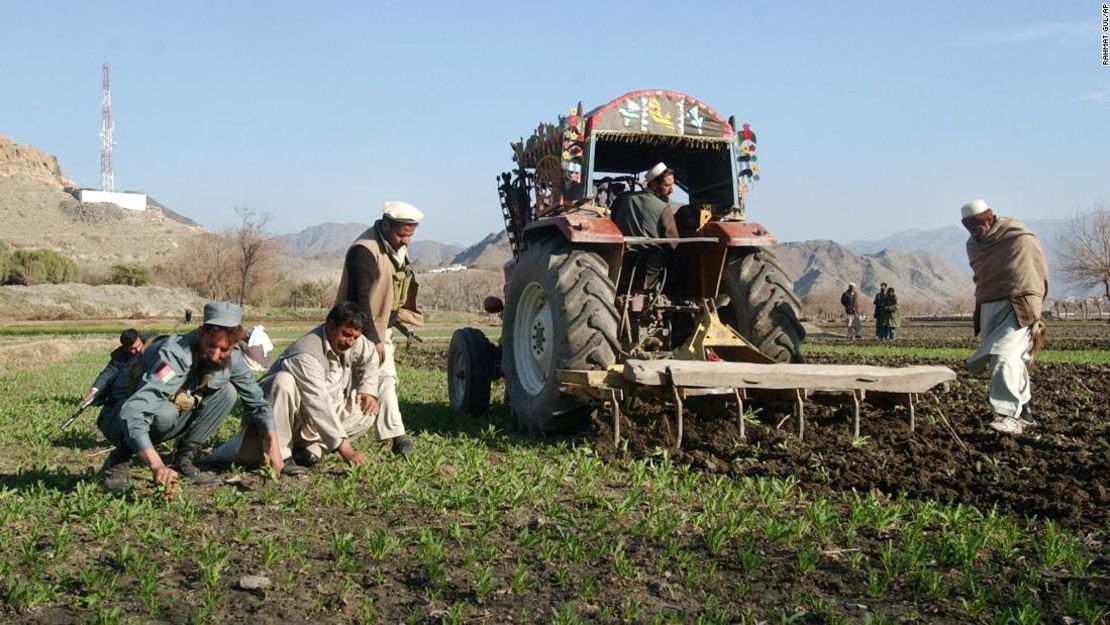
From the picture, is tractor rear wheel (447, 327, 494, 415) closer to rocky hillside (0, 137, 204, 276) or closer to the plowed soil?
the plowed soil

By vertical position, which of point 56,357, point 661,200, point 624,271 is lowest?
point 56,357

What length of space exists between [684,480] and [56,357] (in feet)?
54.2

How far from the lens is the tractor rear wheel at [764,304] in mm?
7355

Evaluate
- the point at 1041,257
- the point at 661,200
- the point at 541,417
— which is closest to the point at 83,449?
the point at 541,417

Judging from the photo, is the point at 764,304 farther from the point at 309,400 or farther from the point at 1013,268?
the point at 309,400

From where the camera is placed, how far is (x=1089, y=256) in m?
50.5

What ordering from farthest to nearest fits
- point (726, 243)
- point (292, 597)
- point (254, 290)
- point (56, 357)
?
point (254, 290) < point (56, 357) < point (726, 243) < point (292, 597)

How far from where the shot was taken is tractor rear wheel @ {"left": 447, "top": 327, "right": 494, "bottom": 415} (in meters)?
8.44

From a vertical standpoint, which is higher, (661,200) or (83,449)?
(661,200)

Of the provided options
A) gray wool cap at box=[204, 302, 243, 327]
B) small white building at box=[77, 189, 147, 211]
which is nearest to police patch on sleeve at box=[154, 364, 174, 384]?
gray wool cap at box=[204, 302, 243, 327]

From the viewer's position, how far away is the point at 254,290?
55844mm

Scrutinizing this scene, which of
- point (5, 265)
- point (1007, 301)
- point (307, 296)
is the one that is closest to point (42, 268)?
point (5, 265)

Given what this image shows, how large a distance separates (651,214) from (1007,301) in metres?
2.78

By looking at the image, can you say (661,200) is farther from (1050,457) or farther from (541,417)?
(1050,457)
